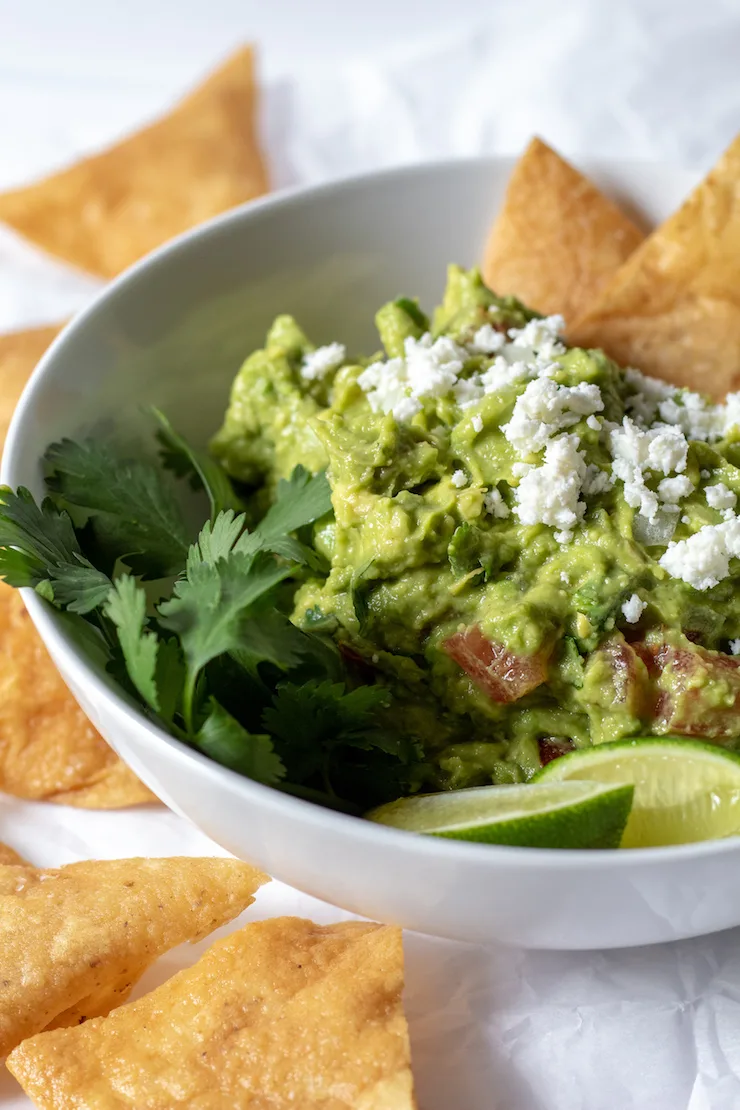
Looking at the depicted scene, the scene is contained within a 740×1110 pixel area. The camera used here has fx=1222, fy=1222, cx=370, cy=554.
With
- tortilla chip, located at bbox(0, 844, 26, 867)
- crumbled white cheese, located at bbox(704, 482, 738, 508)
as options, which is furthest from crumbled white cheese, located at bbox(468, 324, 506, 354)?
tortilla chip, located at bbox(0, 844, 26, 867)

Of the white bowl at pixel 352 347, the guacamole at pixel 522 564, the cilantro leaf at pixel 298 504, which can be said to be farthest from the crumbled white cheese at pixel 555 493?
the white bowl at pixel 352 347

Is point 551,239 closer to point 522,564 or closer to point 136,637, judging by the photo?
point 522,564

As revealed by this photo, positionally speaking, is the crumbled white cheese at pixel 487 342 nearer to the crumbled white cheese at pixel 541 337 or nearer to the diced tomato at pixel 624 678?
the crumbled white cheese at pixel 541 337

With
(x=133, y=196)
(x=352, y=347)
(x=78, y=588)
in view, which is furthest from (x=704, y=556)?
(x=133, y=196)

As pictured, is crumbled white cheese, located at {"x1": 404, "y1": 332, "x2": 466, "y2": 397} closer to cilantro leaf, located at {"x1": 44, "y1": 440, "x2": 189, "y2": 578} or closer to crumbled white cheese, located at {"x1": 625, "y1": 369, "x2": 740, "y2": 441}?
crumbled white cheese, located at {"x1": 625, "y1": 369, "x2": 740, "y2": 441}

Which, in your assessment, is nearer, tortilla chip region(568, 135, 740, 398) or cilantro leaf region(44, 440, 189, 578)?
cilantro leaf region(44, 440, 189, 578)

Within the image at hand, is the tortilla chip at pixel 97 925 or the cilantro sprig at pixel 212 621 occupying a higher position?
the cilantro sprig at pixel 212 621

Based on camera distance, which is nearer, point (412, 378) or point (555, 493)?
point (555, 493)
